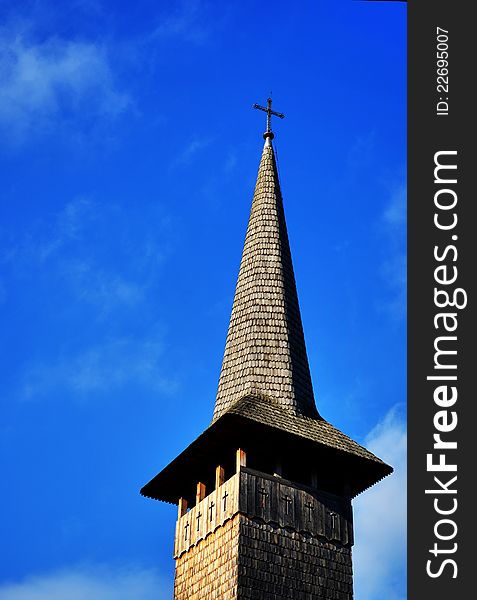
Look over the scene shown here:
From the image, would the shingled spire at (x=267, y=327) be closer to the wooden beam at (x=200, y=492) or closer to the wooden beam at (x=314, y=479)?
the wooden beam at (x=314, y=479)

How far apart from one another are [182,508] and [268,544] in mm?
4052

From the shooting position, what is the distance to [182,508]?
25594 mm

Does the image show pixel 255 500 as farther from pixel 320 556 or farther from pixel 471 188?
pixel 471 188

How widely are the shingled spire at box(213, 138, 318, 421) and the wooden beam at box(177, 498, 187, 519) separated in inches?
93.5

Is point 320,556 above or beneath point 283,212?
beneath

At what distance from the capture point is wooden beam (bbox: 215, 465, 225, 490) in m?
23.6

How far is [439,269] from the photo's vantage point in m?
13.8

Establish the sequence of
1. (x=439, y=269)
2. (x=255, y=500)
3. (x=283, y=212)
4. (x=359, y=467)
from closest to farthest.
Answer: (x=439, y=269)
(x=255, y=500)
(x=359, y=467)
(x=283, y=212)

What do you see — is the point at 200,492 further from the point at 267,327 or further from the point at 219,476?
the point at 267,327

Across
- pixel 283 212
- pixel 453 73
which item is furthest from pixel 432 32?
pixel 283 212

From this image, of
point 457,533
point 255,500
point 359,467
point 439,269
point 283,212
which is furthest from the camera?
point 283,212

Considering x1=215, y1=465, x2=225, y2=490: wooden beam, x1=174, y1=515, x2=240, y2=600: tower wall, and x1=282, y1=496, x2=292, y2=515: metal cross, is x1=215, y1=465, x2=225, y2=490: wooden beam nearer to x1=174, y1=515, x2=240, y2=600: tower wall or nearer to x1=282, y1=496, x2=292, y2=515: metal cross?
x1=174, y1=515, x2=240, y2=600: tower wall

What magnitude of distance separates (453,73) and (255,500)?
38.4 ft

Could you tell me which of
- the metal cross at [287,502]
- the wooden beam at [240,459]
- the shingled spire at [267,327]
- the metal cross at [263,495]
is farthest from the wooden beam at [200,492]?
the metal cross at [287,502]
